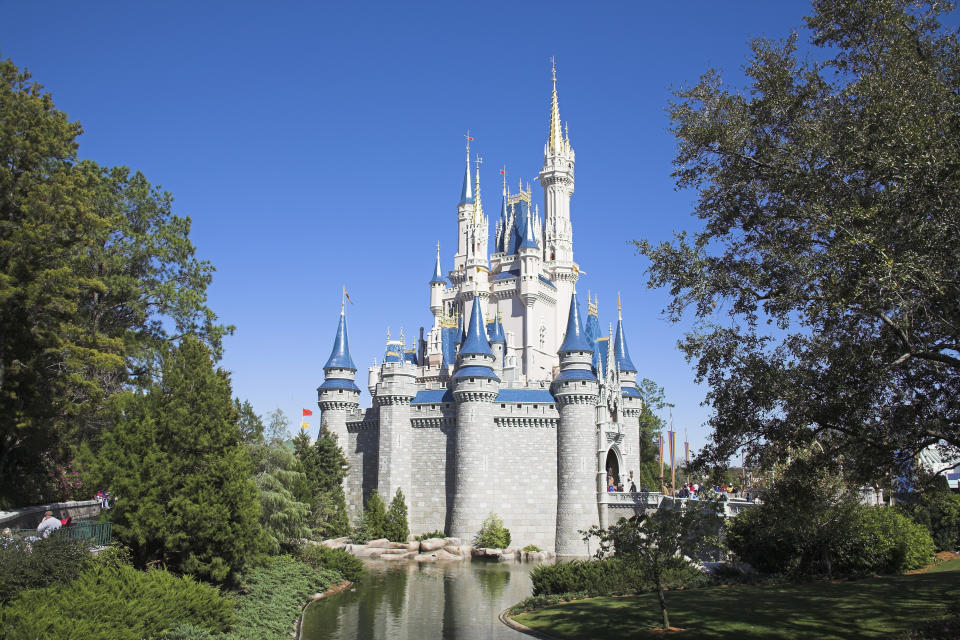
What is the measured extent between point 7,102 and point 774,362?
20.6m

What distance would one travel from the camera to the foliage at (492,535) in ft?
125

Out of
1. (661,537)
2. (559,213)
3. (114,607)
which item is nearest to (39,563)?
(114,607)

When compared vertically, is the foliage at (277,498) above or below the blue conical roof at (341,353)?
below

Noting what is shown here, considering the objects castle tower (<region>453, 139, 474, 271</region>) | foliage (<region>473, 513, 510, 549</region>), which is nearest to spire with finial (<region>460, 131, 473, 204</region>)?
castle tower (<region>453, 139, 474, 271</region>)

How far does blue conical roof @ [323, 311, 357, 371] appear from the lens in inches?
1842

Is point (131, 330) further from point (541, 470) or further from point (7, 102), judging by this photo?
point (541, 470)

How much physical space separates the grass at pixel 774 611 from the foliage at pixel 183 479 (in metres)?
8.18

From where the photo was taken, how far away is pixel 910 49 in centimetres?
1285

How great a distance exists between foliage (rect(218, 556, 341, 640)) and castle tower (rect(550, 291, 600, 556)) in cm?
1625

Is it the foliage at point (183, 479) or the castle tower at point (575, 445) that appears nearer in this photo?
the foliage at point (183, 479)

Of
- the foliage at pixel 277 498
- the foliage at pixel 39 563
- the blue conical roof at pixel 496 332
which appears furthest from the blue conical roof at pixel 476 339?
the foliage at pixel 39 563

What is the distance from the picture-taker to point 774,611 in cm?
1627

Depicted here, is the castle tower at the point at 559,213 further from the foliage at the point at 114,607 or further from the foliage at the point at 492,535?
the foliage at the point at 114,607

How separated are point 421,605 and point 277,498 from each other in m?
7.11
